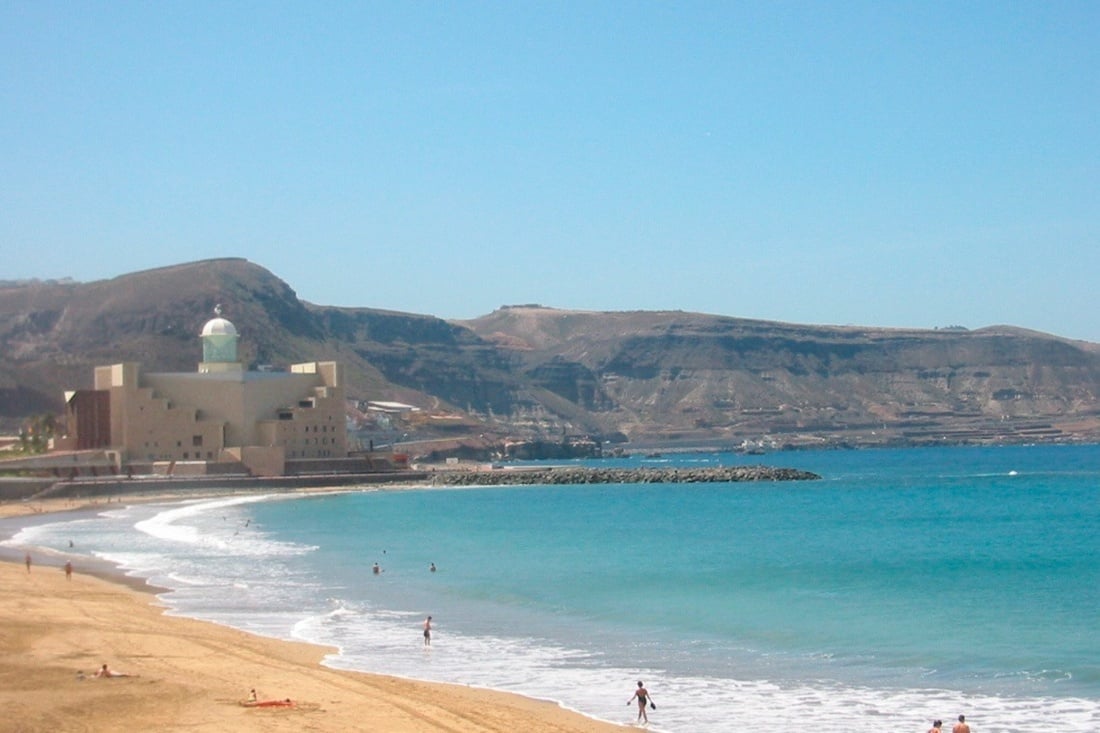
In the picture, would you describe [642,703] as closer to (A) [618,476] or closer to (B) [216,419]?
(B) [216,419]

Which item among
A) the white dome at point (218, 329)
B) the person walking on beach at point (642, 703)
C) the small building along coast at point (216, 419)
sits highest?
the white dome at point (218, 329)

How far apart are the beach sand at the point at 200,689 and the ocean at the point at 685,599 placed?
3.35 feet

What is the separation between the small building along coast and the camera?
248 ft

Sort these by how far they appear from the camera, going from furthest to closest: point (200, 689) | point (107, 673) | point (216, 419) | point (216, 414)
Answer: point (216, 414), point (216, 419), point (107, 673), point (200, 689)

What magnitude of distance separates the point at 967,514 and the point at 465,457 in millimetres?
76172

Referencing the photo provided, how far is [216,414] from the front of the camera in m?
78.9

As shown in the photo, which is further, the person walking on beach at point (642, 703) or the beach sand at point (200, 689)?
the person walking on beach at point (642, 703)

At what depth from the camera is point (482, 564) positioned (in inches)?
1485

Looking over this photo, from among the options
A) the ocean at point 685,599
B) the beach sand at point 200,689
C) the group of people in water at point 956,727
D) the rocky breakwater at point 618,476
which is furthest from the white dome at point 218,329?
the group of people in water at point 956,727

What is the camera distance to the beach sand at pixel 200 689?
15492 millimetres

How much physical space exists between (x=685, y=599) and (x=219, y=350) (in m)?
58.8

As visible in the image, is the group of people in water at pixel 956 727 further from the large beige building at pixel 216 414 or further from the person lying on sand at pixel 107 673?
the large beige building at pixel 216 414

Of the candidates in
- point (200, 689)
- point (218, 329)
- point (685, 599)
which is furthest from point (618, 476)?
point (200, 689)

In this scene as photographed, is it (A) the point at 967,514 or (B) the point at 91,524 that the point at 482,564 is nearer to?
(B) the point at 91,524
